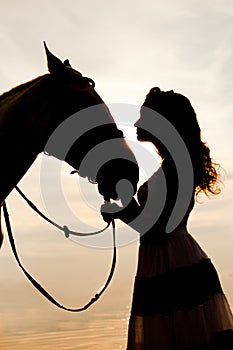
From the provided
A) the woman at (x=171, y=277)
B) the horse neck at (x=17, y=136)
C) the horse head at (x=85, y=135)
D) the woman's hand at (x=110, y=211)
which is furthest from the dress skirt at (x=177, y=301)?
the horse neck at (x=17, y=136)

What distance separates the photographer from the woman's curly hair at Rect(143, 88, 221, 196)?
496 cm

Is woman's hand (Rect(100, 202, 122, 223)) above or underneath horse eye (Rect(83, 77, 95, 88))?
underneath

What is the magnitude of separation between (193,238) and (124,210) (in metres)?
0.57

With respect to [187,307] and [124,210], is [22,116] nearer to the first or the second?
[124,210]

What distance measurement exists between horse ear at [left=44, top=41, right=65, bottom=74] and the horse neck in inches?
9.3

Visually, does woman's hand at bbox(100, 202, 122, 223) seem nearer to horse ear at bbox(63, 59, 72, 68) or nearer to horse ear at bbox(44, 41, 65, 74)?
horse ear at bbox(44, 41, 65, 74)

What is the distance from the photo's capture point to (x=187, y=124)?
16.3 feet

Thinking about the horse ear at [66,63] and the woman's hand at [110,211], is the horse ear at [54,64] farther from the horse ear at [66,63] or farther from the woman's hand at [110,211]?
the woman's hand at [110,211]

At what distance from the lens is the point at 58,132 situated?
490cm

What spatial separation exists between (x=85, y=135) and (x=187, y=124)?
810 millimetres

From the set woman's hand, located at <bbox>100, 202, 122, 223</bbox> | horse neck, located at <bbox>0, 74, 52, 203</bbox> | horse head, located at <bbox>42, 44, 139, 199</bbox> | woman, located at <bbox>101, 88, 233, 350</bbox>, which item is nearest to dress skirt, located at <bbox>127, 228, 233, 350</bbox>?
woman, located at <bbox>101, 88, 233, 350</bbox>

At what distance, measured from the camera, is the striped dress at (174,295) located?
4.39 meters

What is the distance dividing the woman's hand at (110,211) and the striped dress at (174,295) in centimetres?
20

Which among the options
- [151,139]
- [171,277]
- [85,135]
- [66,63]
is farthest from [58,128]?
[171,277]
